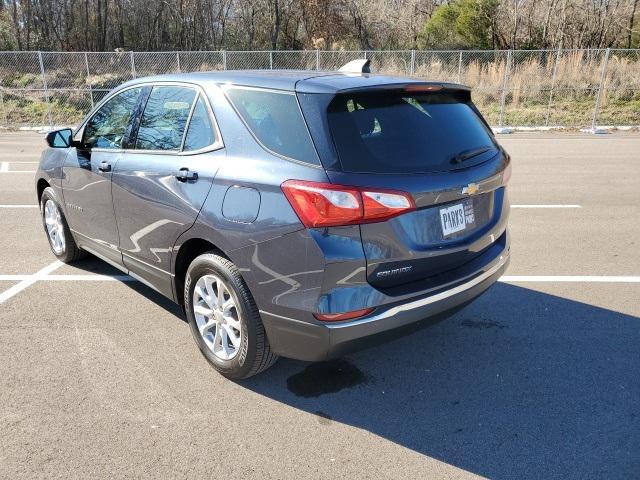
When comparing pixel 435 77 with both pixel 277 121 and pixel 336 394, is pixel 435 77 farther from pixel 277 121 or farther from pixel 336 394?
pixel 336 394

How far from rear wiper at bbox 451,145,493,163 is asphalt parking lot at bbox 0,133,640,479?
4.36ft

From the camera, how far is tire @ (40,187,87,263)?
509 cm

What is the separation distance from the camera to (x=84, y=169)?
14.5 feet

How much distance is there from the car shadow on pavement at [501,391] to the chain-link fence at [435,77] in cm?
1550

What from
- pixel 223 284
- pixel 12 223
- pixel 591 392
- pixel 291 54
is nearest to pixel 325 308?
pixel 223 284

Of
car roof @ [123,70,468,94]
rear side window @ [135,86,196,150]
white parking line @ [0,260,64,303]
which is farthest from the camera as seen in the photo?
white parking line @ [0,260,64,303]

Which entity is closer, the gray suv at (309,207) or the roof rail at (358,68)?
the gray suv at (309,207)

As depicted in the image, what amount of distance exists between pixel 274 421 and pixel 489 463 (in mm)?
1130

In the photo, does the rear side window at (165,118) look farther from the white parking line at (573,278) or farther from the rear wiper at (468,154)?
the white parking line at (573,278)

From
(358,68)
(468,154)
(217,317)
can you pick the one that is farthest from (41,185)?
(468,154)

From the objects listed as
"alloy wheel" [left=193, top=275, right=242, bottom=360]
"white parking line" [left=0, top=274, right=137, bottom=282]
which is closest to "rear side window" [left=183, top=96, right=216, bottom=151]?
"alloy wheel" [left=193, top=275, right=242, bottom=360]

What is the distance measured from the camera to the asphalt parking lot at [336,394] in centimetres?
266

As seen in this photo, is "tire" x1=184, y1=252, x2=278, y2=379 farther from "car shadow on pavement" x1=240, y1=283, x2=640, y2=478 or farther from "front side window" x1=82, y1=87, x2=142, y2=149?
"front side window" x1=82, y1=87, x2=142, y2=149

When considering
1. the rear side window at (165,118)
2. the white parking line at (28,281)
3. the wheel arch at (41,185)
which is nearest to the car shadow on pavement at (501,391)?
the rear side window at (165,118)
